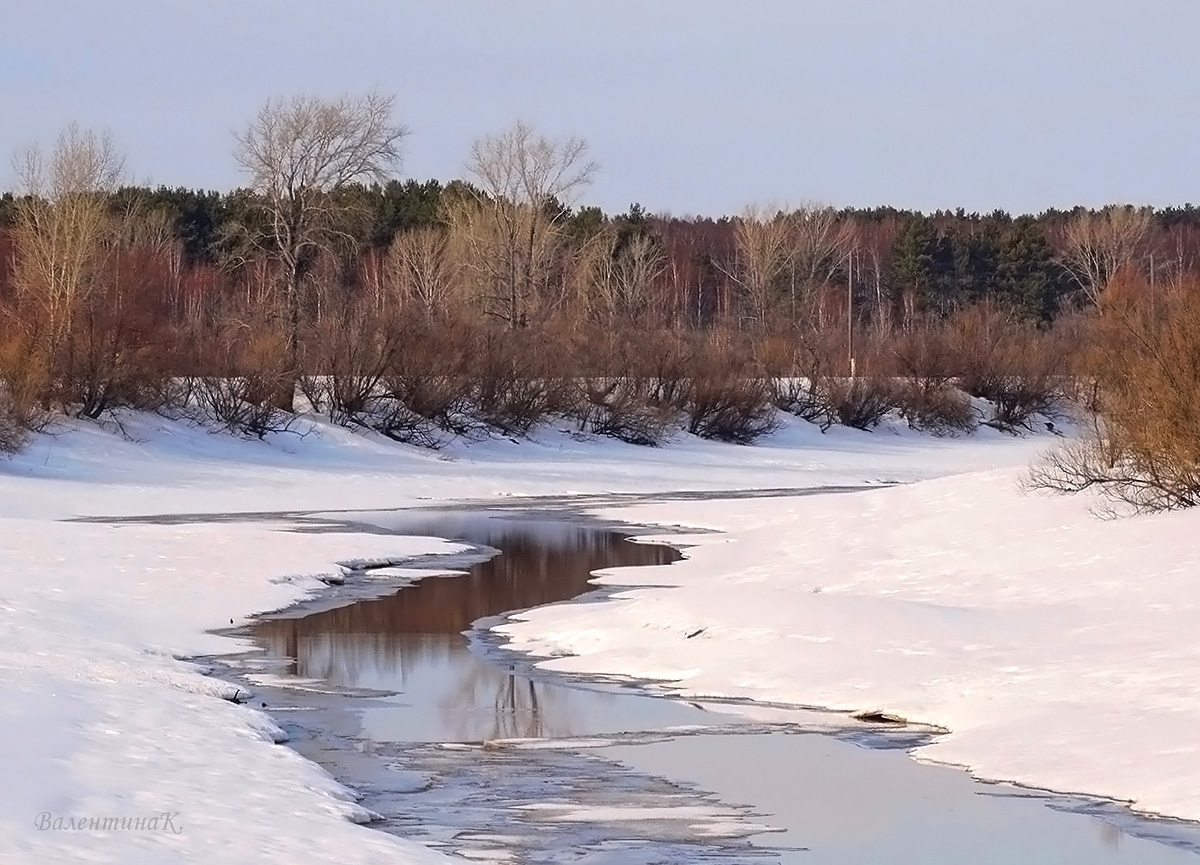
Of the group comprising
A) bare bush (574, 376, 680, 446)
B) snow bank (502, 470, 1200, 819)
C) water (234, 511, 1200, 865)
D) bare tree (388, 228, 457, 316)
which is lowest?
water (234, 511, 1200, 865)

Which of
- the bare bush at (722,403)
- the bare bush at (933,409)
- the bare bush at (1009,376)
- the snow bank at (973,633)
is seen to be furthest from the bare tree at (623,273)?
the snow bank at (973,633)

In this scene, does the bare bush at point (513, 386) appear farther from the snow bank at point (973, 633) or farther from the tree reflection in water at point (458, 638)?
the snow bank at point (973, 633)

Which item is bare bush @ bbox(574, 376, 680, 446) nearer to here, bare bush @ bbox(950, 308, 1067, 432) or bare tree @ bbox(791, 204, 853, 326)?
bare bush @ bbox(950, 308, 1067, 432)

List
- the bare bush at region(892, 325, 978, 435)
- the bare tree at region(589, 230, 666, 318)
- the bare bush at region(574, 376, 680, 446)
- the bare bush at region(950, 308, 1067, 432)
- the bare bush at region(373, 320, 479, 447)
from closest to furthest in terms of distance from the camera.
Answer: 1. the bare bush at region(373, 320, 479, 447)
2. the bare bush at region(574, 376, 680, 446)
3. the bare bush at region(892, 325, 978, 435)
4. the bare bush at region(950, 308, 1067, 432)
5. the bare tree at region(589, 230, 666, 318)

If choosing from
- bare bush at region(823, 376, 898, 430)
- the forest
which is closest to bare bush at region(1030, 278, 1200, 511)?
the forest

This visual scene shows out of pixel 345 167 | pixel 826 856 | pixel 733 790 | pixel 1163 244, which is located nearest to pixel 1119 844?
pixel 826 856

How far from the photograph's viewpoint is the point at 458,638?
1675 centimetres

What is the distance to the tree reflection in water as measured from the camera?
1298 cm

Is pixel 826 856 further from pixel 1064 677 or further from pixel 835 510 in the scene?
pixel 835 510

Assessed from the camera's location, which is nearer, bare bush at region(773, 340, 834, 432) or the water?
the water

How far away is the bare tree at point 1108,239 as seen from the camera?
91.1 meters

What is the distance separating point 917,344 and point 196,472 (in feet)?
121

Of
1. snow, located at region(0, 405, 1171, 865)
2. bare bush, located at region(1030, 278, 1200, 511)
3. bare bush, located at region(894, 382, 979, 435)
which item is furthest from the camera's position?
bare bush, located at region(894, 382, 979, 435)

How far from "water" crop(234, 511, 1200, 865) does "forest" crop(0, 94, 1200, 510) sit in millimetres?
11012
